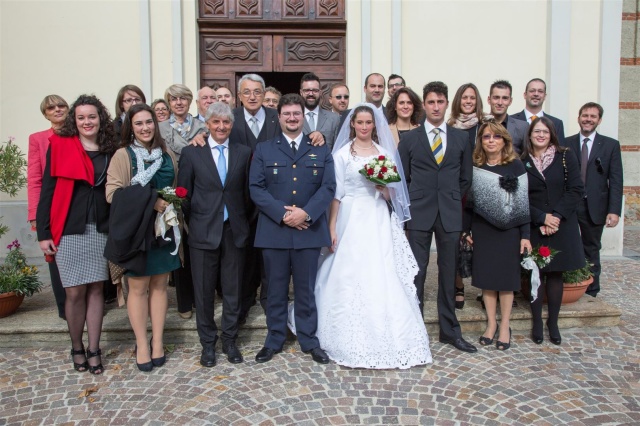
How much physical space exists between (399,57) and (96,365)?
6.22 meters

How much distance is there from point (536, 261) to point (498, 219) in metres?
0.56

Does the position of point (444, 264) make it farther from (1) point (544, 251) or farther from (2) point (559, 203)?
(2) point (559, 203)

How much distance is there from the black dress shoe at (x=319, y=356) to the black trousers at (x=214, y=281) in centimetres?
72

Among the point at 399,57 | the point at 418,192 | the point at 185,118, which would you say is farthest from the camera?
the point at 399,57

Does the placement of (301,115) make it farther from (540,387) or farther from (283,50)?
(283,50)

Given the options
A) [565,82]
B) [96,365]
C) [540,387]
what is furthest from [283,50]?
[540,387]

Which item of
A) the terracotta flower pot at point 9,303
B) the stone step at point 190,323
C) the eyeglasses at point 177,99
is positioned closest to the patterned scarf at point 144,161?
the eyeglasses at point 177,99

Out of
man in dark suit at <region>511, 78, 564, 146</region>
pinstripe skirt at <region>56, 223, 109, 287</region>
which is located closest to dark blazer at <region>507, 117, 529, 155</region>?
man in dark suit at <region>511, 78, 564, 146</region>

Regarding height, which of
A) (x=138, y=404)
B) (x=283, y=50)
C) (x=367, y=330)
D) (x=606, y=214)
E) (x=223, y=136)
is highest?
(x=283, y=50)

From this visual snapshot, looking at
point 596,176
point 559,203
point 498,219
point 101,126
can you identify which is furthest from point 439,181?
point 101,126

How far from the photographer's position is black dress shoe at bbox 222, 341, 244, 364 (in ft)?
14.6

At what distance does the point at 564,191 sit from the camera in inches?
193

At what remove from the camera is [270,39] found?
28.3ft

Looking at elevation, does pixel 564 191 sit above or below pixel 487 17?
below
